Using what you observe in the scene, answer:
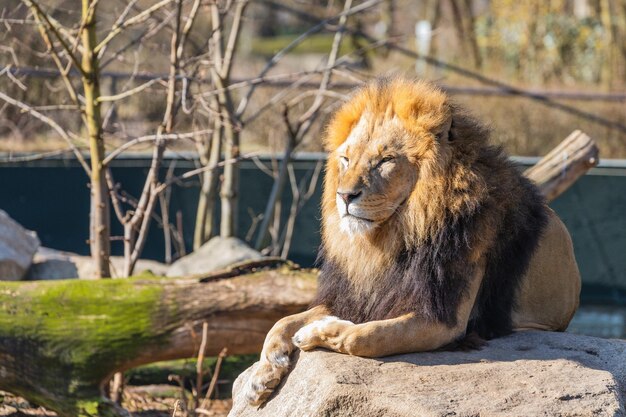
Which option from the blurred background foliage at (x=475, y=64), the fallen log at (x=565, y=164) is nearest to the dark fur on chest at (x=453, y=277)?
the fallen log at (x=565, y=164)

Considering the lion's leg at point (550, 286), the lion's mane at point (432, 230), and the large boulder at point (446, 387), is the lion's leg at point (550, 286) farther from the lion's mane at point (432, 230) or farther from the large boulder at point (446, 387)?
the large boulder at point (446, 387)

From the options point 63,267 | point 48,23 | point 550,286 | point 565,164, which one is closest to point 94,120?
point 48,23

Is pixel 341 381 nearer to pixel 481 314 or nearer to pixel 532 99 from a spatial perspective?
pixel 481 314

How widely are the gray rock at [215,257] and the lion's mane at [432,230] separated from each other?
10.2 feet

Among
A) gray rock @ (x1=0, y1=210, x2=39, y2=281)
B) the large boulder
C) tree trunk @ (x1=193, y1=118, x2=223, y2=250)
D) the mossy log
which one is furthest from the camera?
tree trunk @ (x1=193, y1=118, x2=223, y2=250)

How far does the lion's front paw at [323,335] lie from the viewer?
12.4 feet

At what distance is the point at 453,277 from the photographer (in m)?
3.88

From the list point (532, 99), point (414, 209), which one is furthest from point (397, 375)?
point (532, 99)

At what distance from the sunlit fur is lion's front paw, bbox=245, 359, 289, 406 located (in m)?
0.47

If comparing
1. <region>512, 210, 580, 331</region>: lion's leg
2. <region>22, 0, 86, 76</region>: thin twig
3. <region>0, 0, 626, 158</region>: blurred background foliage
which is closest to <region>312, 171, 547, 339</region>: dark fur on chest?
<region>512, 210, 580, 331</region>: lion's leg

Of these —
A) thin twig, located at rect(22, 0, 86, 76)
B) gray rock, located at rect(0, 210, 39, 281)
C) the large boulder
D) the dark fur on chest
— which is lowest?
gray rock, located at rect(0, 210, 39, 281)

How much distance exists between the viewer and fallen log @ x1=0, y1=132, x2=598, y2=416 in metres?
5.40

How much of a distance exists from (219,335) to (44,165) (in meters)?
5.27

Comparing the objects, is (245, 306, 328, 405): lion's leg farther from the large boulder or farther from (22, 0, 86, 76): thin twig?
(22, 0, 86, 76): thin twig
